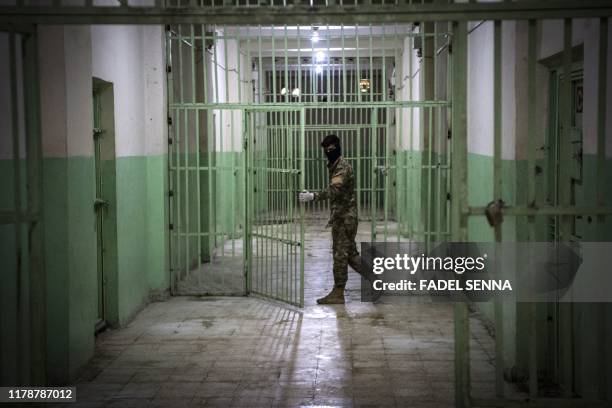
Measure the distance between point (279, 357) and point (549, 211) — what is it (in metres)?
3.00

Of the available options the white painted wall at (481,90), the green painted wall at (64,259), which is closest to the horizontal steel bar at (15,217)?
the green painted wall at (64,259)

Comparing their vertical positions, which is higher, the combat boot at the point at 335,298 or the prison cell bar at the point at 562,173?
the prison cell bar at the point at 562,173

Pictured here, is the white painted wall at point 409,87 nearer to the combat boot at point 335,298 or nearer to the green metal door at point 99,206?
the combat boot at point 335,298

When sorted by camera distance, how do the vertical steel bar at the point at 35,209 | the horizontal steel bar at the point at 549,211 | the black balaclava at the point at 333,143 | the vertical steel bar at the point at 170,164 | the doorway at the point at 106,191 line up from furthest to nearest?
the vertical steel bar at the point at 170,164
the black balaclava at the point at 333,143
the doorway at the point at 106,191
the vertical steel bar at the point at 35,209
the horizontal steel bar at the point at 549,211

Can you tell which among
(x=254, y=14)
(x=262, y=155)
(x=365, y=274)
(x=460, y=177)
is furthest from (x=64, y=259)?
(x=262, y=155)

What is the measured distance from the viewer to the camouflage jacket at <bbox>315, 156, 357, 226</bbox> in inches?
303

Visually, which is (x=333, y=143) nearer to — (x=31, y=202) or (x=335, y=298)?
(x=335, y=298)

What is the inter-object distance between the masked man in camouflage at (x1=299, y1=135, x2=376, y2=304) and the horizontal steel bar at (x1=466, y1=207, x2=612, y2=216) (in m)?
4.07

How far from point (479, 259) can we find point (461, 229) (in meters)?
3.35

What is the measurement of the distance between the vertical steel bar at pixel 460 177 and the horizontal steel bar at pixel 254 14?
0.16 m

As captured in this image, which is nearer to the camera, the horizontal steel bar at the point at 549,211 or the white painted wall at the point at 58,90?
the horizontal steel bar at the point at 549,211

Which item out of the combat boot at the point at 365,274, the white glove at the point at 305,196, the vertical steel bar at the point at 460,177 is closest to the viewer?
the vertical steel bar at the point at 460,177

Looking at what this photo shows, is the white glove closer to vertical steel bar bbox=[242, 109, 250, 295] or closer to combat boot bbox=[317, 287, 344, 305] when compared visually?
vertical steel bar bbox=[242, 109, 250, 295]

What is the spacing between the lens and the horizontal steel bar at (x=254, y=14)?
3.61 m
